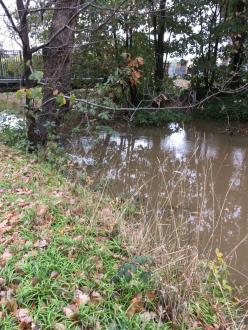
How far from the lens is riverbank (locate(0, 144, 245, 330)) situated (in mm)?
2244

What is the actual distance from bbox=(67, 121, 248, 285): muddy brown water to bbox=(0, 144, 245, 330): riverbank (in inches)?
25.2

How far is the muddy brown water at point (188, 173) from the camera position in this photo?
422 centimetres

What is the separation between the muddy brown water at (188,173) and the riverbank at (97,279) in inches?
25.2

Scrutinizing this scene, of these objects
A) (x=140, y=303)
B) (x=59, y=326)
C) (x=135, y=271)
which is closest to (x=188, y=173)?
(x=135, y=271)

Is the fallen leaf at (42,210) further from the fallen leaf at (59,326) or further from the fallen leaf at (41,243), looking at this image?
the fallen leaf at (59,326)

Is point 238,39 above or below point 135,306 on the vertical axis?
above

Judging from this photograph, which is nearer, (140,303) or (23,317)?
(23,317)

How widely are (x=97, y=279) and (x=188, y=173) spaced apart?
3.95m

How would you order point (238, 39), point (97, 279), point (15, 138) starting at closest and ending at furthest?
point (97, 279) → point (15, 138) → point (238, 39)

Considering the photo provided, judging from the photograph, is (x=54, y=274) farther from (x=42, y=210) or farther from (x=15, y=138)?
(x=15, y=138)

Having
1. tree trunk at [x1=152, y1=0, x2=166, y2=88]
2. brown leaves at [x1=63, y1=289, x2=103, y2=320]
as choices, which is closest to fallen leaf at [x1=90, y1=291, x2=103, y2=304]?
Result: brown leaves at [x1=63, y1=289, x2=103, y2=320]

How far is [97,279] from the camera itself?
2586mm

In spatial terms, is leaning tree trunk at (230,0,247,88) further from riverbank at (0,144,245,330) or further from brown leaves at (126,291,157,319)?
brown leaves at (126,291,157,319)

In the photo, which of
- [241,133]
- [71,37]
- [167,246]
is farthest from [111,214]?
[241,133]
